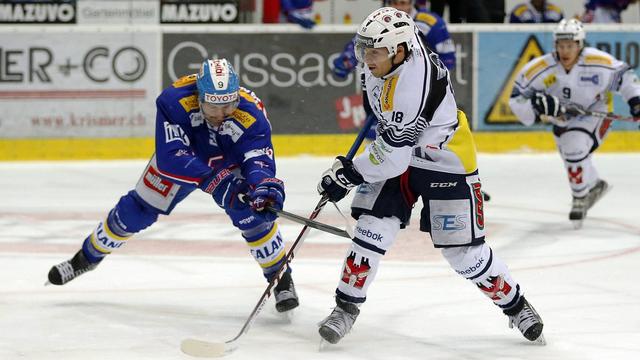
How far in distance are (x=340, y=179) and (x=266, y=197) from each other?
0.36m

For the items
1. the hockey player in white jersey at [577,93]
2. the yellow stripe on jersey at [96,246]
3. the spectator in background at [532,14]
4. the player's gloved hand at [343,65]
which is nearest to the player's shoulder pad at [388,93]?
the yellow stripe on jersey at [96,246]

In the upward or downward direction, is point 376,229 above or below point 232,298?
above

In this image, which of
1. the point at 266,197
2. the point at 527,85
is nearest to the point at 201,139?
the point at 266,197

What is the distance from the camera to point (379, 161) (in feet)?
13.3

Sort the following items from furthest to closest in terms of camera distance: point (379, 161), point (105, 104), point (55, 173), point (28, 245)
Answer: point (105, 104)
point (55, 173)
point (28, 245)
point (379, 161)

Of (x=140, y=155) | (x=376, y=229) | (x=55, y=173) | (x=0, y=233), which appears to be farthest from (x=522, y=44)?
(x=376, y=229)

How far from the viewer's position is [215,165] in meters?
4.85

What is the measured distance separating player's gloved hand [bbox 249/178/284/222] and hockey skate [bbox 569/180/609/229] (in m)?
3.15

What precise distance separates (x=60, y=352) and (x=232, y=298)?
1.13 metres

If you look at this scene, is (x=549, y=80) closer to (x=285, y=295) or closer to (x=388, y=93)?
(x=285, y=295)

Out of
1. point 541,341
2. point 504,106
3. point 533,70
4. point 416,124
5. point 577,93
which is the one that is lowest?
point 541,341

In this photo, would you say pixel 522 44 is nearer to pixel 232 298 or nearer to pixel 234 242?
pixel 234 242

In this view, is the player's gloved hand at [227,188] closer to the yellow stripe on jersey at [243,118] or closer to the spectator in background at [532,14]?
the yellow stripe on jersey at [243,118]

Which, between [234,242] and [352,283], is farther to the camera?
[234,242]
